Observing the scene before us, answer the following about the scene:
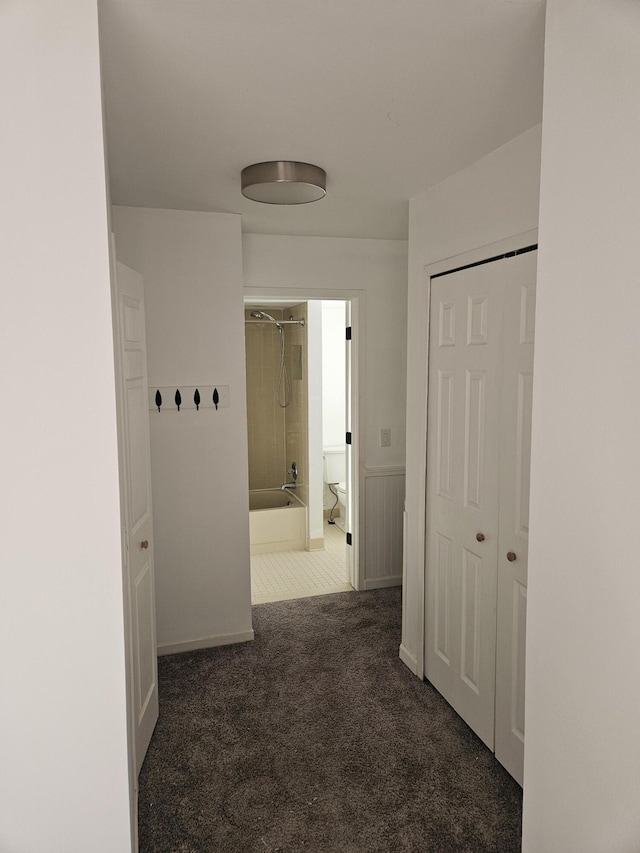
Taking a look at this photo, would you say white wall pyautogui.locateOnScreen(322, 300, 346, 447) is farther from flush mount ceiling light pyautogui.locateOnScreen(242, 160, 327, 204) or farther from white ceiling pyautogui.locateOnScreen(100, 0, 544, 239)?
flush mount ceiling light pyautogui.locateOnScreen(242, 160, 327, 204)

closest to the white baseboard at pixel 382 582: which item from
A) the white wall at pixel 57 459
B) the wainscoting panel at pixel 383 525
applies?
the wainscoting panel at pixel 383 525

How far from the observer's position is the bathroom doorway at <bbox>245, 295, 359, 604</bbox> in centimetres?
447

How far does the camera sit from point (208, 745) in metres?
Answer: 2.62

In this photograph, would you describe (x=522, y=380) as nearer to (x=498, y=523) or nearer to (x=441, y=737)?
(x=498, y=523)

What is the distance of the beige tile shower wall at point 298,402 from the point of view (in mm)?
5137

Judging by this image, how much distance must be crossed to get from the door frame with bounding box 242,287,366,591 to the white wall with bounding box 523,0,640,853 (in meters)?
2.62

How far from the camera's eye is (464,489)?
268 cm

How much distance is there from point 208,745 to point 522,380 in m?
2.02

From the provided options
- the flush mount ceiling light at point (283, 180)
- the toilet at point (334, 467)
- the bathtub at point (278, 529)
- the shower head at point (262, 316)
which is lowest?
the bathtub at point (278, 529)

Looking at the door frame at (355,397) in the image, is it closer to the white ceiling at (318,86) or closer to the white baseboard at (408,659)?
the white baseboard at (408,659)

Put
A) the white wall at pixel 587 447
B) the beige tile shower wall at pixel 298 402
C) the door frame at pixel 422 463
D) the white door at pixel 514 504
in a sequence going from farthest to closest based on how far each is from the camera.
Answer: the beige tile shower wall at pixel 298 402, the door frame at pixel 422 463, the white door at pixel 514 504, the white wall at pixel 587 447

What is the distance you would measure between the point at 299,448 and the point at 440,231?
298 centimetres

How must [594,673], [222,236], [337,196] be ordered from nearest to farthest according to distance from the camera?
1. [594,673]
2. [337,196]
3. [222,236]

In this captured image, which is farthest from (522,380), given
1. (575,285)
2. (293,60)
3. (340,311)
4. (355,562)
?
(340,311)
